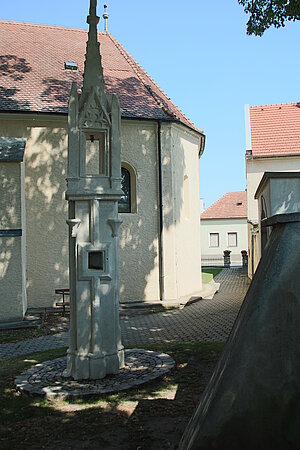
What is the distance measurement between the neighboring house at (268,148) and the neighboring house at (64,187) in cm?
670

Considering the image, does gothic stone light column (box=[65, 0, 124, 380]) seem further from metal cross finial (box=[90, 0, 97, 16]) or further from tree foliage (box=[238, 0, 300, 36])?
tree foliage (box=[238, 0, 300, 36])

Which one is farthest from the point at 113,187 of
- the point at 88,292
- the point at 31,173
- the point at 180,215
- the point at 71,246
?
the point at 180,215

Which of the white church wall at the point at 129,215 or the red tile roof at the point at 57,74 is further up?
the red tile roof at the point at 57,74

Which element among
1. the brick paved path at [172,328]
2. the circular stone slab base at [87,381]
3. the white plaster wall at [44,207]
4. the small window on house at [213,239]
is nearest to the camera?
the circular stone slab base at [87,381]

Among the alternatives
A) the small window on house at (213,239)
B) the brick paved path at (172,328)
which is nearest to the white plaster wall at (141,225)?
the brick paved path at (172,328)

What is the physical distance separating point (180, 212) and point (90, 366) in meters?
9.97

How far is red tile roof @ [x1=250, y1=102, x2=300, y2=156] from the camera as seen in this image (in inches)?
941

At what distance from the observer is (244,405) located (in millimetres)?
2363

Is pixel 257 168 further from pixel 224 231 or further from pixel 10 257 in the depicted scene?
pixel 224 231

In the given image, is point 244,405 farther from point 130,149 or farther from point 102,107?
point 130,149

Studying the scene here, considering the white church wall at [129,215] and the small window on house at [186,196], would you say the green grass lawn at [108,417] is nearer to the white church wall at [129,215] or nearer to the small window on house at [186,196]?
the white church wall at [129,215]

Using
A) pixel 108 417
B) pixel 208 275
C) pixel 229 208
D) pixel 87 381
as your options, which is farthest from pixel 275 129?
pixel 229 208

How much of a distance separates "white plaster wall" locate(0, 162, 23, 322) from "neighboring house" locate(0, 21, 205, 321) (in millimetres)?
27

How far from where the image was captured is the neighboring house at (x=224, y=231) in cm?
5234
